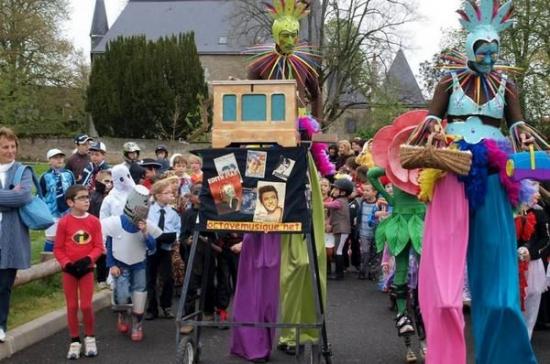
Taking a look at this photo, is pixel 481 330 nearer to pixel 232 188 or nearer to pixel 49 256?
pixel 232 188

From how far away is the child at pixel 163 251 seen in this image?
7.52 meters

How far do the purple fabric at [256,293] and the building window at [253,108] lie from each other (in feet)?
4.35

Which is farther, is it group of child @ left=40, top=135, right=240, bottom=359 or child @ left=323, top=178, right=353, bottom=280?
child @ left=323, top=178, right=353, bottom=280

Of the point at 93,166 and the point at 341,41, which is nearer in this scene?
the point at 93,166

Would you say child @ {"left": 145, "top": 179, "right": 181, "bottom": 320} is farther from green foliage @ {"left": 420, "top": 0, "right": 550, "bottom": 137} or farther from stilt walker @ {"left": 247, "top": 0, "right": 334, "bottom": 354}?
green foliage @ {"left": 420, "top": 0, "right": 550, "bottom": 137}

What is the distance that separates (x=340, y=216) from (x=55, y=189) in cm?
409

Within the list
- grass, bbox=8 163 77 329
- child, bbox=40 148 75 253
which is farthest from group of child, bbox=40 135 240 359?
child, bbox=40 148 75 253

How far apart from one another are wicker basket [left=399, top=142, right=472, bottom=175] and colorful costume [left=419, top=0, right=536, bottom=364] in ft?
0.61

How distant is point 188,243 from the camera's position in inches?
308

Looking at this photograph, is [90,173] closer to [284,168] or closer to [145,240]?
[145,240]

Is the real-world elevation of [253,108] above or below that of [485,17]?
below

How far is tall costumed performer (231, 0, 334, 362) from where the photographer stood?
5.61 metres

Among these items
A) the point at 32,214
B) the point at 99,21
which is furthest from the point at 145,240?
the point at 99,21

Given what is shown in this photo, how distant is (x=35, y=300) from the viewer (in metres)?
7.73
